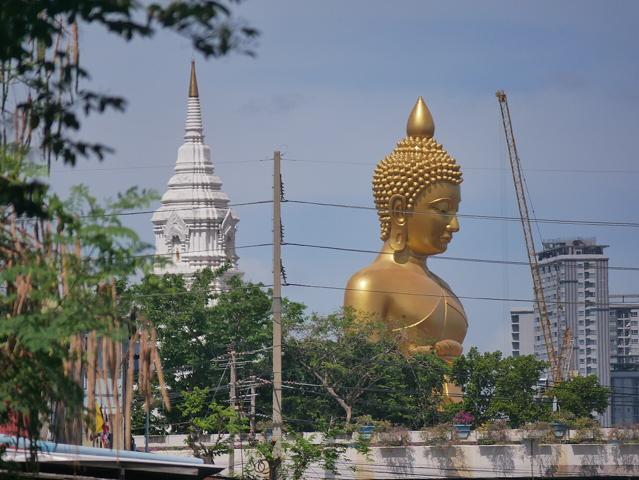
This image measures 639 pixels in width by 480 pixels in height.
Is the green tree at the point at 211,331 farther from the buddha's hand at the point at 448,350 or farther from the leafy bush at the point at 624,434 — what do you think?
the leafy bush at the point at 624,434

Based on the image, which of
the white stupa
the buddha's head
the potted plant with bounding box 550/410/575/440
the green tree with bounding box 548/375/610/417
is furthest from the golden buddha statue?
the white stupa

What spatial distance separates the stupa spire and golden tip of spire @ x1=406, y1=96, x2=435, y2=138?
2687cm

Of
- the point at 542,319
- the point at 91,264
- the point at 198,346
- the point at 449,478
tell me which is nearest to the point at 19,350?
the point at 91,264

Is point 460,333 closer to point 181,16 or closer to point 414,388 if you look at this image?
point 414,388

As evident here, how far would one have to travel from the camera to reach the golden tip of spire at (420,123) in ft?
230

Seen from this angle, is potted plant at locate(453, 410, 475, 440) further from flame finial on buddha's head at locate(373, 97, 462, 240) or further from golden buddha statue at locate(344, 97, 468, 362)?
flame finial on buddha's head at locate(373, 97, 462, 240)

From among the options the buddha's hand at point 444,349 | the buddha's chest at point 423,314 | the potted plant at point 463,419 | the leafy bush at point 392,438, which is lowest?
the leafy bush at point 392,438

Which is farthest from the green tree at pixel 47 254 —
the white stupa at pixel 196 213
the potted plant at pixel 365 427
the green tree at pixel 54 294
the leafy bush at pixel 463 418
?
the white stupa at pixel 196 213

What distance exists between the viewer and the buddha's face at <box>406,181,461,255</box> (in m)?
66.8

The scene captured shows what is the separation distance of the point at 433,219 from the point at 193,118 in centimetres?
3233

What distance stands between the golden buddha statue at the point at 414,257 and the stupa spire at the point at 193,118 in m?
29.4

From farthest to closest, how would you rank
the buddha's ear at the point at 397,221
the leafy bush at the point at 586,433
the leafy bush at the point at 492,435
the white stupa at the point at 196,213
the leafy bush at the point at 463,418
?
the white stupa at the point at 196,213
the buddha's ear at the point at 397,221
the leafy bush at the point at 463,418
the leafy bush at the point at 586,433
the leafy bush at the point at 492,435

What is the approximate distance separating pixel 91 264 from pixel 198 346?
49056 millimetres

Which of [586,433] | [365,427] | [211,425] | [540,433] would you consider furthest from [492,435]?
[211,425]
